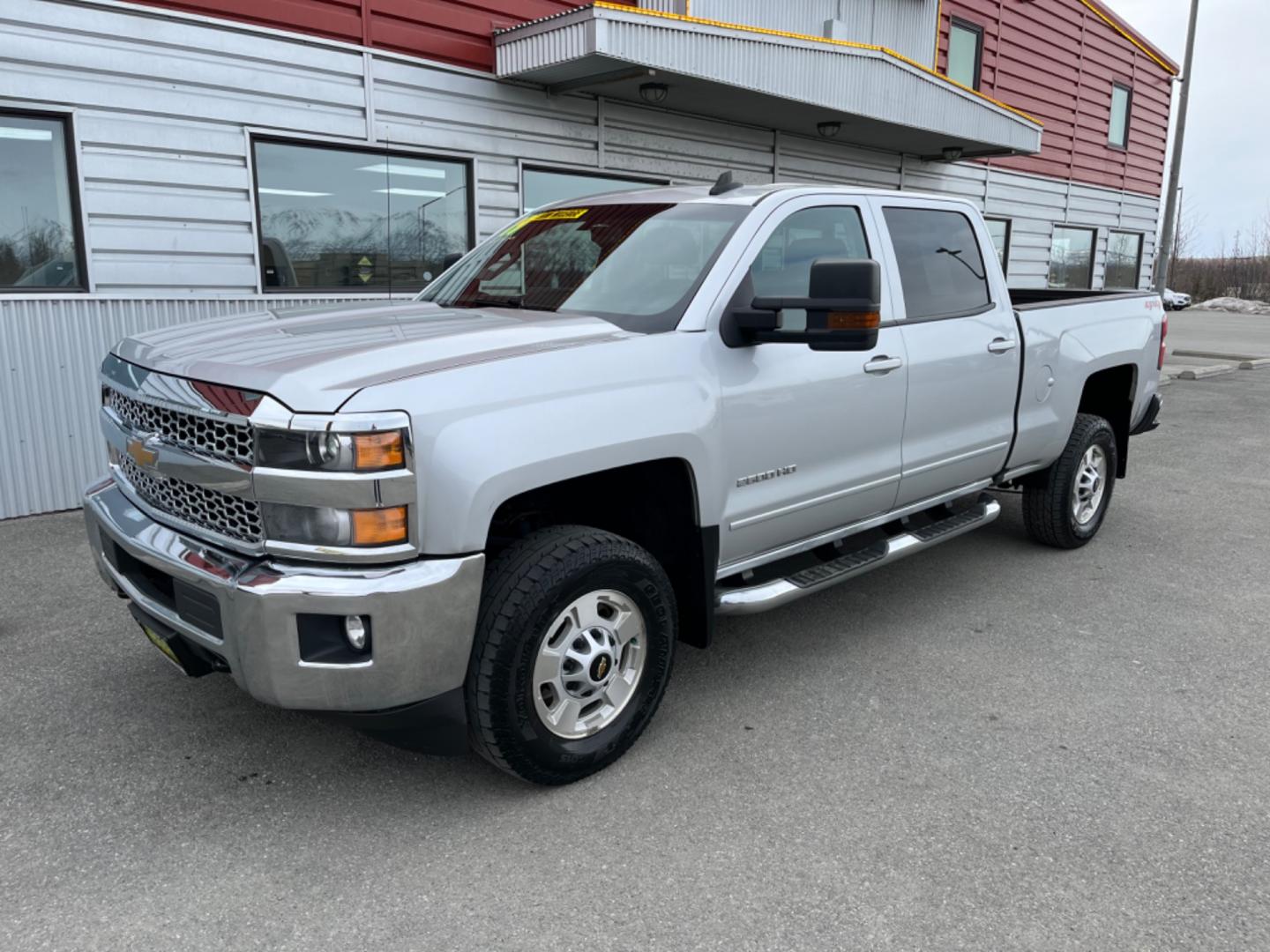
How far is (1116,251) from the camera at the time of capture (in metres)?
18.2

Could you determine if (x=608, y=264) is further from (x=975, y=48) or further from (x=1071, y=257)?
(x=1071, y=257)

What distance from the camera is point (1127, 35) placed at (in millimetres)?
17219

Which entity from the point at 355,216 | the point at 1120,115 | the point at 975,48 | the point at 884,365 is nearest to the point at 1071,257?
the point at 1120,115

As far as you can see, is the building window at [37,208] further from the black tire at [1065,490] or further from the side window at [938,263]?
the black tire at [1065,490]

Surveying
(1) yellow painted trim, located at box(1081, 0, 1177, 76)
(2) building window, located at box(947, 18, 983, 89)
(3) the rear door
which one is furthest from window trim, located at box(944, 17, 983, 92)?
(3) the rear door

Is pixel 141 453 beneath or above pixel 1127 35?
beneath

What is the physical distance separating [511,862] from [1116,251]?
61.6 feet

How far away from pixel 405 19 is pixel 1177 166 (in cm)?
1293

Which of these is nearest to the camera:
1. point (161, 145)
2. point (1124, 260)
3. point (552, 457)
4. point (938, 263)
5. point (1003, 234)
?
point (552, 457)

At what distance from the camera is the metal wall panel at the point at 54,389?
6129mm

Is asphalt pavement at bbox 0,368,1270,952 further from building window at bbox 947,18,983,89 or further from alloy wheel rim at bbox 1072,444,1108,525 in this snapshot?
building window at bbox 947,18,983,89

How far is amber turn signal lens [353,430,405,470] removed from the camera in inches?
99.2

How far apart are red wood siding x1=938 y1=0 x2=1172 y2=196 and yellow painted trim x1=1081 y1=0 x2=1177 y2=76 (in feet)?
0.19

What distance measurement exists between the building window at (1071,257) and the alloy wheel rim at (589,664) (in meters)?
14.9
